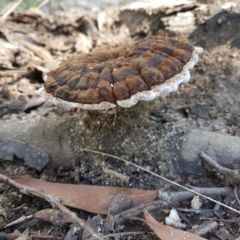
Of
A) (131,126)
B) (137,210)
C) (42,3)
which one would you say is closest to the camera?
(137,210)

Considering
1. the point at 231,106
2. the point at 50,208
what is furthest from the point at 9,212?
the point at 231,106

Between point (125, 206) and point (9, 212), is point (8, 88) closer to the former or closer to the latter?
point (9, 212)

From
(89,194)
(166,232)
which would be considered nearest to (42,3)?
(89,194)

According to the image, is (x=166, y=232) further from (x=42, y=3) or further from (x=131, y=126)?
(x=42, y=3)

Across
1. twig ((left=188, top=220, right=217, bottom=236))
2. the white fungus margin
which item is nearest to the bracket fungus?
the white fungus margin

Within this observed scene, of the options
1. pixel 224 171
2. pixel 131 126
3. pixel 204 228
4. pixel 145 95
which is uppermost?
pixel 145 95

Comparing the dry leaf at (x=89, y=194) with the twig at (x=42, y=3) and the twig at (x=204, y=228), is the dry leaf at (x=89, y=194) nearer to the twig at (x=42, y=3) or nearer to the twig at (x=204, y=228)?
the twig at (x=204, y=228)

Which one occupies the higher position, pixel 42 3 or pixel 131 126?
pixel 42 3
